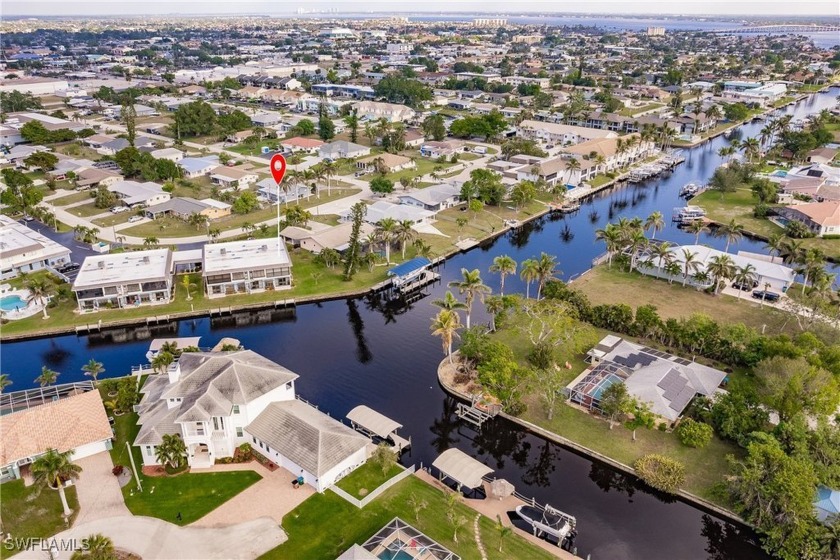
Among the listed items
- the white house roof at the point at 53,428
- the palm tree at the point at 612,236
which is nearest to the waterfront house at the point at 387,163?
the palm tree at the point at 612,236

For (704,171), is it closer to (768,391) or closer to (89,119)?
(768,391)

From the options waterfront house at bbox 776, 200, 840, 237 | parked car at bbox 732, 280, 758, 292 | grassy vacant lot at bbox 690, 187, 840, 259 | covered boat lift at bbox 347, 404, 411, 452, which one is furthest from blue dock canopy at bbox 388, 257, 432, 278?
waterfront house at bbox 776, 200, 840, 237

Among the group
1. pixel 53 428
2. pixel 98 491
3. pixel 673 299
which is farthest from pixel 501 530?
pixel 673 299

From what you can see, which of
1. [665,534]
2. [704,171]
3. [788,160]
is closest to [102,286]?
[665,534]

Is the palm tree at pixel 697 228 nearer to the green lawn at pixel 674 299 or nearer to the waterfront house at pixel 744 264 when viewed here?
the waterfront house at pixel 744 264

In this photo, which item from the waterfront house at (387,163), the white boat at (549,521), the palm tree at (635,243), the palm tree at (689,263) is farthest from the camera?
the waterfront house at (387,163)

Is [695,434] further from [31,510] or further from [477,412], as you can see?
[31,510]
